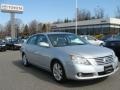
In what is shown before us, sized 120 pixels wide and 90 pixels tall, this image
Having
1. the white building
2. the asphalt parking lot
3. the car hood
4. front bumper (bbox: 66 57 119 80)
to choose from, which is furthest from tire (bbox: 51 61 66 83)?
the white building

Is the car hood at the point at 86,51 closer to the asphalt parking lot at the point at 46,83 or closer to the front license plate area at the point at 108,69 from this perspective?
the front license plate area at the point at 108,69

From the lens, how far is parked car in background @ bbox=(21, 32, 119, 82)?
6848 millimetres

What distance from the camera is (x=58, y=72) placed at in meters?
7.60

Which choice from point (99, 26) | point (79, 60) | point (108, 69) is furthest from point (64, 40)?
point (99, 26)

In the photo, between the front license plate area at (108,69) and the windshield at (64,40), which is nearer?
the front license plate area at (108,69)

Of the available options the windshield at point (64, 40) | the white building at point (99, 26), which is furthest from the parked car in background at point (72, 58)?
the white building at point (99, 26)

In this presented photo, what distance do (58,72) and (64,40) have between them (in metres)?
1.43

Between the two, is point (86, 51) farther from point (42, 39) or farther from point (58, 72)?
point (42, 39)

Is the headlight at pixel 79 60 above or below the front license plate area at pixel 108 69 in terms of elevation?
above

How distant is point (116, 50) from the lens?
1197 centimetres

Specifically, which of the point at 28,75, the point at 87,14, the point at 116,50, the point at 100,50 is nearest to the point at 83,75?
the point at 100,50

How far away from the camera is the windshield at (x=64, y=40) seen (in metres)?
8.37

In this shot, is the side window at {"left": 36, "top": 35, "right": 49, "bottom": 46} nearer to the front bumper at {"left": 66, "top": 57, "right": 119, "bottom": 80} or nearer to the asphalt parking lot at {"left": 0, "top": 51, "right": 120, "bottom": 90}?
the asphalt parking lot at {"left": 0, "top": 51, "right": 120, "bottom": 90}

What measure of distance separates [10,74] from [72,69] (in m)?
3.24
